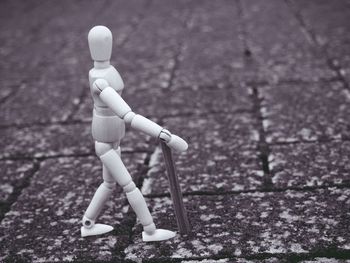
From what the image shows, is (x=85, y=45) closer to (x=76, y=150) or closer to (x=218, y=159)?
(x=76, y=150)

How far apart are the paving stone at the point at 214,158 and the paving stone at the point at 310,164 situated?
3.7 inches

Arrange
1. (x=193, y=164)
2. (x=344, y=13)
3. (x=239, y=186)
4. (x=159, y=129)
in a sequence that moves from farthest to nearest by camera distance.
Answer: (x=344, y=13) → (x=193, y=164) → (x=239, y=186) → (x=159, y=129)

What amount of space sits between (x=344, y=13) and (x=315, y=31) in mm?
762

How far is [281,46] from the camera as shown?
13.9ft

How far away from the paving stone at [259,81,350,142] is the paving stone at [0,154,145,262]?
2.60 feet

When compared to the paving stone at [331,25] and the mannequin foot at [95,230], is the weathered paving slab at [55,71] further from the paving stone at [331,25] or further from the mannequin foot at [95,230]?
the paving stone at [331,25]

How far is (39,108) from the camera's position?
11.1ft

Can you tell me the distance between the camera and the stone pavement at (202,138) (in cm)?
178

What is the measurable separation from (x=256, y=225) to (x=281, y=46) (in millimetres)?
2692

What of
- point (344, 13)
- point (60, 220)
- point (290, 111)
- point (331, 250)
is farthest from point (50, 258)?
point (344, 13)

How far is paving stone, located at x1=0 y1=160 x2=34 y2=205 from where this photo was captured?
2.29 m

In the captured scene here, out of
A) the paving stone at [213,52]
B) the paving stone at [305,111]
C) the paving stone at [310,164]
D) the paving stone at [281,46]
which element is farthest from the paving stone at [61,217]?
the paving stone at [281,46]

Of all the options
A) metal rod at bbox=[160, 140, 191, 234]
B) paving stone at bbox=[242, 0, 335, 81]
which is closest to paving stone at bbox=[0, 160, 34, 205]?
metal rod at bbox=[160, 140, 191, 234]

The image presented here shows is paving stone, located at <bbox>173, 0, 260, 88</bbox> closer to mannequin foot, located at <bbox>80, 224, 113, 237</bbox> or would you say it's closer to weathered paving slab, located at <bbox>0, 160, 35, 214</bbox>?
weathered paving slab, located at <bbox>0, 160, 35, 214</bbox>
